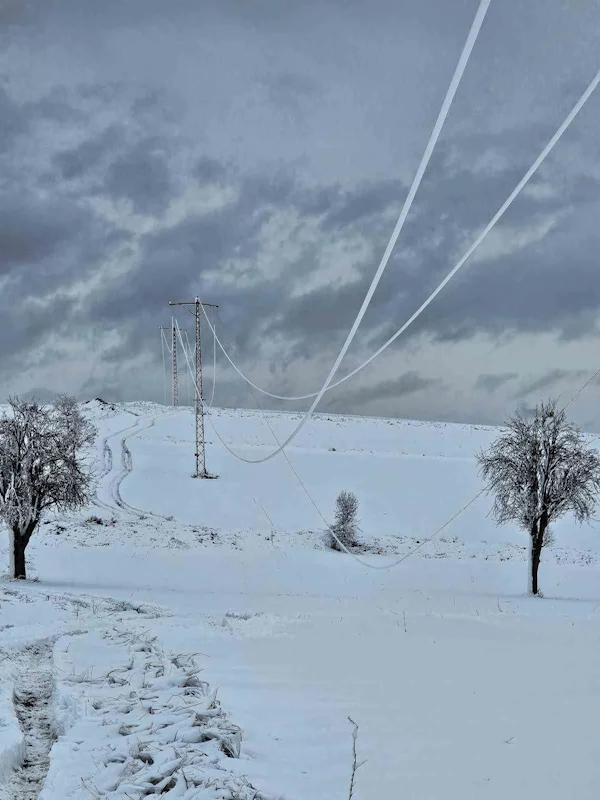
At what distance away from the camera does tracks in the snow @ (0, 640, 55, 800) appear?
6.82m

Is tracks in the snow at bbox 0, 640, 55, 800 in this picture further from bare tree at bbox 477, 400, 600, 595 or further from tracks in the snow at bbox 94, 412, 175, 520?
tracks in the snow at bbox 94, 412, 175, 520

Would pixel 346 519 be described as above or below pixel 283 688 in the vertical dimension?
below

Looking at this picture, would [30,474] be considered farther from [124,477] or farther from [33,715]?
[124,477]

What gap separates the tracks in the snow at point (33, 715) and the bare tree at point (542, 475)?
18.1 m

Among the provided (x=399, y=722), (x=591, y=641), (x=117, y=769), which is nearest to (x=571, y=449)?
(x=591, y=641)

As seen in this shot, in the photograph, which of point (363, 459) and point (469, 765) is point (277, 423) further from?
point (469, 765)

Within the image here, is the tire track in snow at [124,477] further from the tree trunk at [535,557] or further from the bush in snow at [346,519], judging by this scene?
the tree trunk at [535,557]

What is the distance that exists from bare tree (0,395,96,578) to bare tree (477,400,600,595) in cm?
1604

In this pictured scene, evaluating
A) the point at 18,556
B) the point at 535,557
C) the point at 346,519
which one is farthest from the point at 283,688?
the point at 346,519

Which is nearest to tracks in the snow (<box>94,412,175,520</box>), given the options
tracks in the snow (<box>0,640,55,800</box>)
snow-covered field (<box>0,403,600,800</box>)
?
snow-covered field (<box>0,403,600,800</box>)

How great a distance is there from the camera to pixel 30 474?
2442cm

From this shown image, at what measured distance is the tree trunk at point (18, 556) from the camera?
80.7 feet

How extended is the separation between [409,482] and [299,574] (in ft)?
83.2

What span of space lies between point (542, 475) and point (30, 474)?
19127mm
